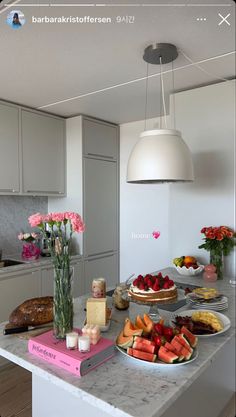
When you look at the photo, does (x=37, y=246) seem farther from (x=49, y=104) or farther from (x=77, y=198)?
(x=49, y=104)

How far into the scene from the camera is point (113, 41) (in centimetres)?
157

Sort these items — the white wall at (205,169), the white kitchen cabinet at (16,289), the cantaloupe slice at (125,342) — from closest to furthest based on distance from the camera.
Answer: the cantaloupe slice at (125,342)
the white wall at (205,169)
the white kitchen cabinet at (16,289)

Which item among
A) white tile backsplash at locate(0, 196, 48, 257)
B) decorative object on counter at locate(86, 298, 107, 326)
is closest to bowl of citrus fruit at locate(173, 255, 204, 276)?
decorative object on counter at locate(86, 298, 107, 326)

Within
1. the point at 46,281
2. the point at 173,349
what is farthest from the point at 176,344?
the point at 46,281

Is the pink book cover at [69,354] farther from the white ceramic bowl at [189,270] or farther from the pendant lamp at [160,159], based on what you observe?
the white ceramic bowl at [189,270]

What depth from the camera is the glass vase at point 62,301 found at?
1171 mm

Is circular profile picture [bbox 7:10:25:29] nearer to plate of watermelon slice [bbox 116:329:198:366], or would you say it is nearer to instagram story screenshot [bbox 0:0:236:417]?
instagram story screenshot [bbox 0:0:236:417]

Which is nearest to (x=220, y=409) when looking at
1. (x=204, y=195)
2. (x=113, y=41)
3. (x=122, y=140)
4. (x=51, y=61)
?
(x=204, y=195)

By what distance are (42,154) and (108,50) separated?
1442 millimetres

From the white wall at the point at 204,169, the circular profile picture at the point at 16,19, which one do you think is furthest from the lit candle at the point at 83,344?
the white wall at the point at 204,169

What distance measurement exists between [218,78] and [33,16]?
1.31 meters

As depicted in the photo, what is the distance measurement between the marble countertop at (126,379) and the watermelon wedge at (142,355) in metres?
0.02

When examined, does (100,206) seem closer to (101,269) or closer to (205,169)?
(101,269)

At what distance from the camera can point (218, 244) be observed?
6.95ft
